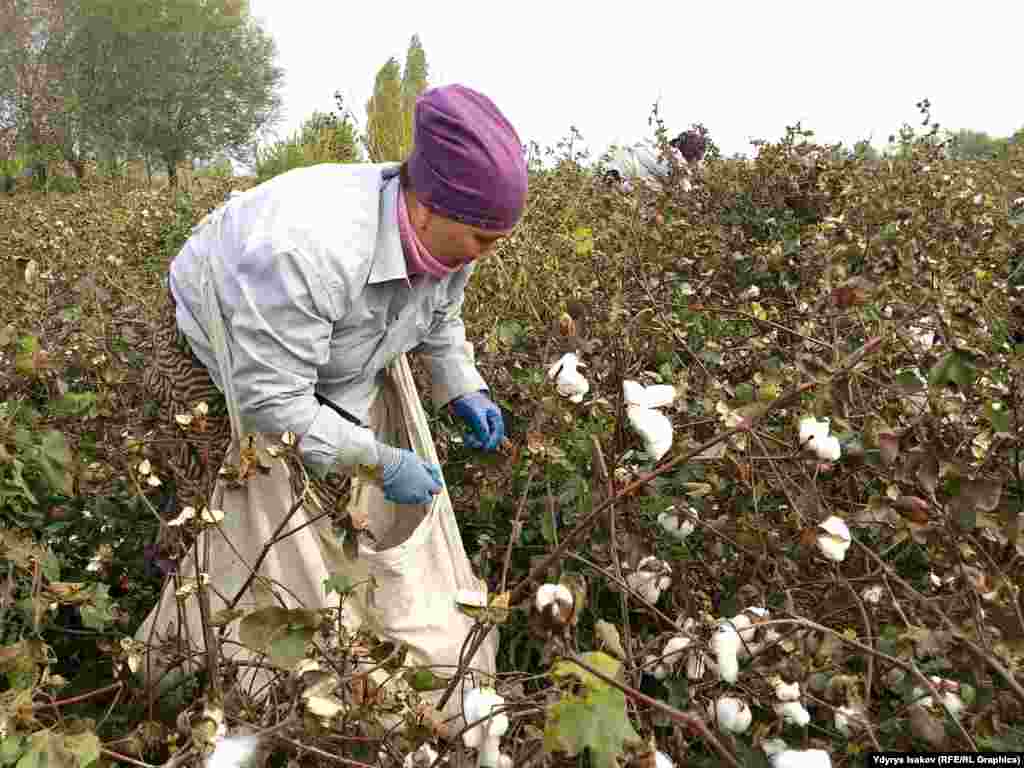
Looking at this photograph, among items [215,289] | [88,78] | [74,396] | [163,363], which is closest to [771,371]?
[215,289]

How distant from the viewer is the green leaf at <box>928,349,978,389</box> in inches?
40.3

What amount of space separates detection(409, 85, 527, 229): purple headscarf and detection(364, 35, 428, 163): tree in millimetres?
5725

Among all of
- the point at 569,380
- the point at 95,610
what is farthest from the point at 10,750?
the point at 569,380

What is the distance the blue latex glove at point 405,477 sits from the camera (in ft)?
5.62

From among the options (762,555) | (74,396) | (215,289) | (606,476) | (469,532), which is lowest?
(469,532)

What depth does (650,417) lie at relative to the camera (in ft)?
3.51

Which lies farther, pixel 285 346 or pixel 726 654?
pixel 285 346

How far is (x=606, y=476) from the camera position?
1.17 m

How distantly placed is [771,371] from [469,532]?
120 centimetres

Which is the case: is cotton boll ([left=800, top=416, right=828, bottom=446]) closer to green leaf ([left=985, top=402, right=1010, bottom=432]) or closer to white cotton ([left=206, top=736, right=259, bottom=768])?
green leaf ([left=985, top=402, right=1010, bottom=432])

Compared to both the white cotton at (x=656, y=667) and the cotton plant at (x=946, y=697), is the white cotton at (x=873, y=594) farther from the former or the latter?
the white cotton at (x=656, y=667)

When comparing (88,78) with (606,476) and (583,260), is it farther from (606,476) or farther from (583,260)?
(606,476)

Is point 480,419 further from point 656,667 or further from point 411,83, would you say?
point 411,83

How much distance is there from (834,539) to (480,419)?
3.88 ft
